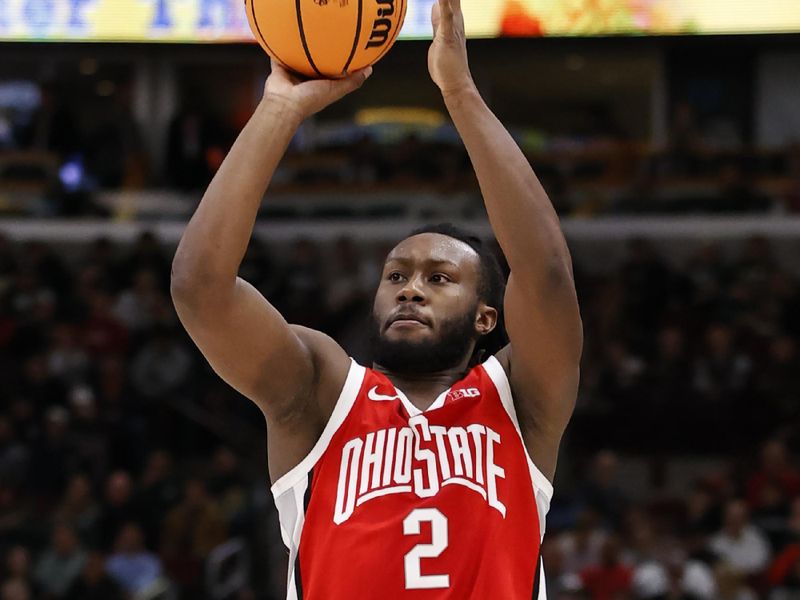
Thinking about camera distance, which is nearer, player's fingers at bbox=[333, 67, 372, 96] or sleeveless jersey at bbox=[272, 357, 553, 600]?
sleeveless jersey at bbox=[272, 357, 553, 600]

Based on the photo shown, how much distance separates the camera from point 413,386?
324cm

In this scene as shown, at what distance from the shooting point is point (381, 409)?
10.3ft

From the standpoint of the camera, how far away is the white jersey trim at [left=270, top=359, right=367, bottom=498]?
3.06 meters

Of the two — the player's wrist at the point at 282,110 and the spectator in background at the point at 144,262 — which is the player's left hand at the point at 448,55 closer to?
→ the player's wrist at the point at 282,110

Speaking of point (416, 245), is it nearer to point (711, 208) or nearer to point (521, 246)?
point (521, 246)

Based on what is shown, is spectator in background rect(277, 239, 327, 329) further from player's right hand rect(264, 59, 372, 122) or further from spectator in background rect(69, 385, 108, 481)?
player's right hand rect(264, 59, 372, 122)

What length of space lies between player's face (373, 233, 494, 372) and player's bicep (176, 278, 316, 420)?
205mm

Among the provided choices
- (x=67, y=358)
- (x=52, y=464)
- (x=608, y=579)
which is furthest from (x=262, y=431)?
(x=608, y=579)

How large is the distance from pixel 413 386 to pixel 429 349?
0.13m

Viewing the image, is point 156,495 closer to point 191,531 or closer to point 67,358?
point 191,531

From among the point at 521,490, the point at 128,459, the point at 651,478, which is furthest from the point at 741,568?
the point at 521,490

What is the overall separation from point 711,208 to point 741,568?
5.05m

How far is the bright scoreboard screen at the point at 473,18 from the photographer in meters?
10.0

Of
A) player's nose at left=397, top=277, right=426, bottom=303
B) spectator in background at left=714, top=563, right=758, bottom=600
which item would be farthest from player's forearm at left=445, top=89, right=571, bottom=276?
spectator in background at left=714, top=563, right=758, bottom=600
